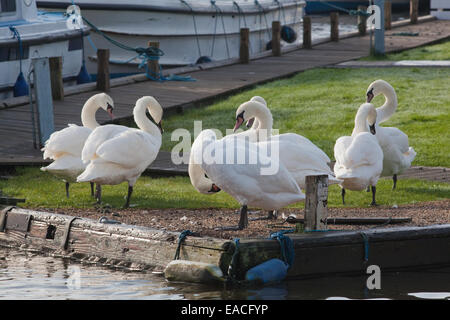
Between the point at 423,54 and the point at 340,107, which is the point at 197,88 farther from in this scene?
the point at 423,54

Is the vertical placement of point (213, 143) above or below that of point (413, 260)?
above

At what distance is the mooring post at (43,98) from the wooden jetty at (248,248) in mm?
4861

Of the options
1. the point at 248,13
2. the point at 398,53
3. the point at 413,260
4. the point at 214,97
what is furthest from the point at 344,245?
the point at 248,13

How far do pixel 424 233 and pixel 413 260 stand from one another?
276 mm

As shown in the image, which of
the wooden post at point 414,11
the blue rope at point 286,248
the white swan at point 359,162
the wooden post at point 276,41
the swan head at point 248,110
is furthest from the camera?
the wooden post at point 414,11

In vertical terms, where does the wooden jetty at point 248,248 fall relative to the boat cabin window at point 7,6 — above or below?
below

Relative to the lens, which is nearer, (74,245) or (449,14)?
(74,245)

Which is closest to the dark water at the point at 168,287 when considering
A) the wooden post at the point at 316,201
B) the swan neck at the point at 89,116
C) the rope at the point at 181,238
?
the rope at the point at 181,238

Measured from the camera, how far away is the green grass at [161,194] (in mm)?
10445

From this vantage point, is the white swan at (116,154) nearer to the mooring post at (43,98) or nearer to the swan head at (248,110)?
the swan head at (248,110)

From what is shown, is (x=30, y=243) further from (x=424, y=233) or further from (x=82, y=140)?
(x=424, y=233)

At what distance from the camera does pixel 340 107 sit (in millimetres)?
16688
